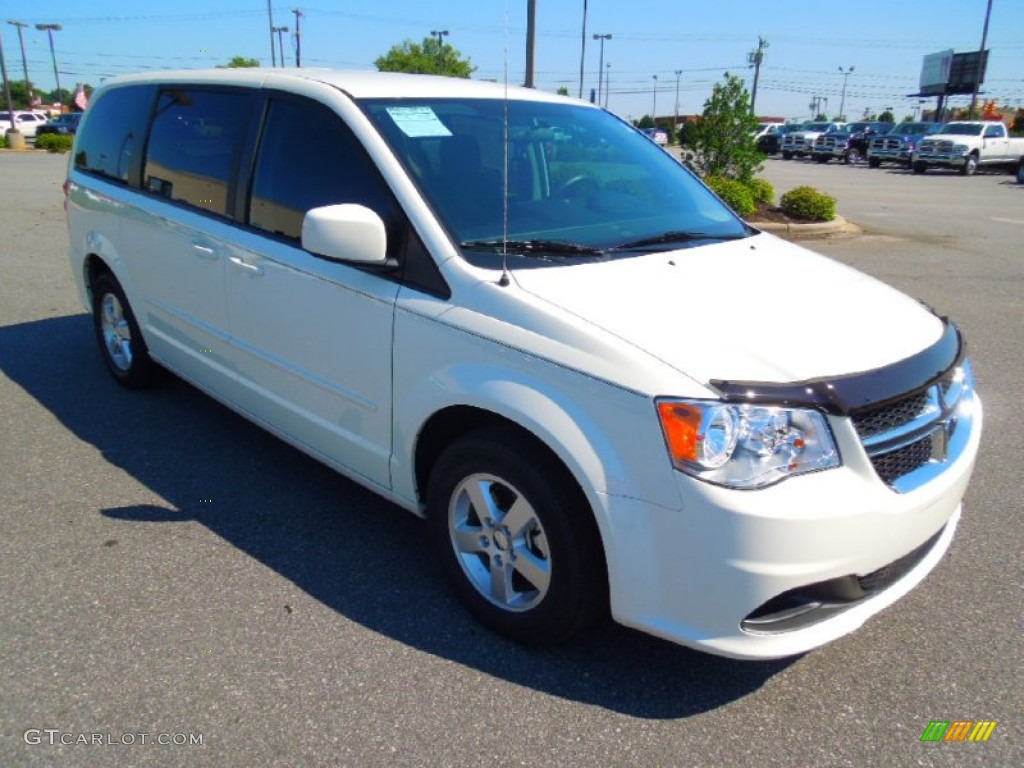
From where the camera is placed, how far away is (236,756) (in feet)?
7.75

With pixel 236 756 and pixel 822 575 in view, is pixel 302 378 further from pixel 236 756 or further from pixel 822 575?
pixel 822 575

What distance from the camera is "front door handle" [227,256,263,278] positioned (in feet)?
11.8

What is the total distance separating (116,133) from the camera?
500 centimetres

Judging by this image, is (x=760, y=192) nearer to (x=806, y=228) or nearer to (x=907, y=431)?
(x=806, y=228)

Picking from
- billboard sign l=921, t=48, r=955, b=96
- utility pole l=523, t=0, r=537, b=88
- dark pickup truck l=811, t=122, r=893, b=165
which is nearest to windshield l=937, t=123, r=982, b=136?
dark pickup truck l=811, t=122, r=893, b=165

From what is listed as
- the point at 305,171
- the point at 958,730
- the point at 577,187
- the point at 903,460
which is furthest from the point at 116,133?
the point at 958,730

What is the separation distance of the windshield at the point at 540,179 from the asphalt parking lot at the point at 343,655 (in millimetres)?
1000

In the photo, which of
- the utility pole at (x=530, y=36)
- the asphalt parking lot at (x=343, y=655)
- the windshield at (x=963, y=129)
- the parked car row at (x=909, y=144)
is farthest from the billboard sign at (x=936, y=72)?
the asphalt parking lot at (x=343, y=655)

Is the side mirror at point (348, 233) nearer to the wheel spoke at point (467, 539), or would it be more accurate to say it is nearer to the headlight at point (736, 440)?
the wheel spoke at point (467, 539)

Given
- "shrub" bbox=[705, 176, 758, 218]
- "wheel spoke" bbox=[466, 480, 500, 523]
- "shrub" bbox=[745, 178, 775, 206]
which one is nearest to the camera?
"wheel spoke" bbox=[466, 480, 500, 523]

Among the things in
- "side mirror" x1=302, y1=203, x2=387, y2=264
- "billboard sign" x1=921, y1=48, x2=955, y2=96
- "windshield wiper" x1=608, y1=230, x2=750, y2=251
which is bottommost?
"windshield wiper" x1=608, y1=230, x2=750, y2=251

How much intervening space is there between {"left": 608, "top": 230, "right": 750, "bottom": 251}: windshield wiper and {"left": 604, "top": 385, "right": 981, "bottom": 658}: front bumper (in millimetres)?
1157

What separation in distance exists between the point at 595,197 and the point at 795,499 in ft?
5.67

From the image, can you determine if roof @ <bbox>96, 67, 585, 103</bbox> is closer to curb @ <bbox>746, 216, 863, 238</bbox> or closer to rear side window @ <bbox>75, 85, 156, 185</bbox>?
rear side window @ <bbox>75, 85, 156, 185</bbox>
